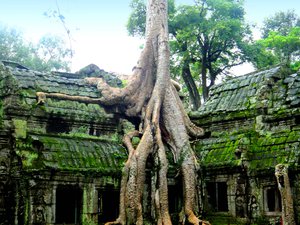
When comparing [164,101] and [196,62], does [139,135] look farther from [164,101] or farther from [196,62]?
[196,62]

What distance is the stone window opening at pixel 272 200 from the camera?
11195mm

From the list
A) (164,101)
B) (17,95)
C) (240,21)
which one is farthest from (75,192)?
(240,21)

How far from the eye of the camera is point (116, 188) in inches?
443

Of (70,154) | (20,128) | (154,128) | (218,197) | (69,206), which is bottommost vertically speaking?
(69,206)

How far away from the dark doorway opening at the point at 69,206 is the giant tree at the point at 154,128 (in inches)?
42.3

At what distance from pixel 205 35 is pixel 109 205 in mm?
17828

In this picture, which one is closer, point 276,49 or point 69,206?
point 69,206

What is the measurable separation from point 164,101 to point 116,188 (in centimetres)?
298

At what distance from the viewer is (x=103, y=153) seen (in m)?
11.5

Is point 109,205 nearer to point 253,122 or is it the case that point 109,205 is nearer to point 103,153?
point 103,153

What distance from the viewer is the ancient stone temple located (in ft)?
33.8

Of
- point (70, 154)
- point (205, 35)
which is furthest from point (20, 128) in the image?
point (205, 35)

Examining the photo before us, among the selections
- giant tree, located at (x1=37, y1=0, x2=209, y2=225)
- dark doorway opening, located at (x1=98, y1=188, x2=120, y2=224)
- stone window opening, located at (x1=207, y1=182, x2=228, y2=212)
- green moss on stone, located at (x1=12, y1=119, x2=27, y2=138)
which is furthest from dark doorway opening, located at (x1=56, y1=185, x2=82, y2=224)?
stone window opening, located at (x1=207, y1=182, x2=228, y2=212)

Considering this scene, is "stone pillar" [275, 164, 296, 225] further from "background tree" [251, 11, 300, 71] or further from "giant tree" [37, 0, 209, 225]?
"background tree" [251, 11, 300, 71]
